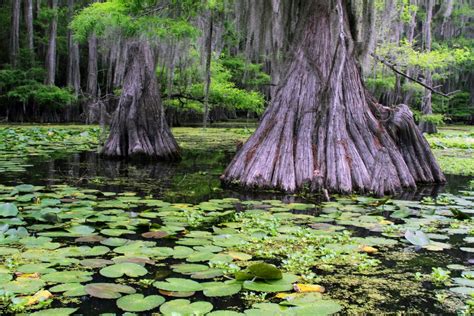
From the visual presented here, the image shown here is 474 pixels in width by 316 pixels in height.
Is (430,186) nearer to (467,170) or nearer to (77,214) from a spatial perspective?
(467,170)

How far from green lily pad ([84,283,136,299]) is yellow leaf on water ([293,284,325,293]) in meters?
0.80

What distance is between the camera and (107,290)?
7.56ft

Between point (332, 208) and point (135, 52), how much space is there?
501 centimetres

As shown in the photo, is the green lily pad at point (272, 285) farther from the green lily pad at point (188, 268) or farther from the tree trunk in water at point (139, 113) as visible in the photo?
the tree trunk in water at point (139, 113)

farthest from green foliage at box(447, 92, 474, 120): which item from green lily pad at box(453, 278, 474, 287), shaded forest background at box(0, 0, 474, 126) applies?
green lily pad at box(453, 278, 474, 287)

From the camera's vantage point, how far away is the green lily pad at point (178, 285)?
92.4 inches

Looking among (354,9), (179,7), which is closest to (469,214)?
(354,9)

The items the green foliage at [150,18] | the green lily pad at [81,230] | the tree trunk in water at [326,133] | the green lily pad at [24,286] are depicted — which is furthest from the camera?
the green foliage at [150,18]

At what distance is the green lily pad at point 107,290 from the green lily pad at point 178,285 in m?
0.14

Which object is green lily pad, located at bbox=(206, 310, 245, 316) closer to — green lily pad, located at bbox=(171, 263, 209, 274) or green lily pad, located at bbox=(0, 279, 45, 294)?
green lily pad, located at bbox=(171, 263, 209, 274)

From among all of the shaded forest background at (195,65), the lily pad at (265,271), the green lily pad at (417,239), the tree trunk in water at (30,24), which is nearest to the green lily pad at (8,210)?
the lily pad at (265,271)

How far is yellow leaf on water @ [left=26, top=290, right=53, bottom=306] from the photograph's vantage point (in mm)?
2160

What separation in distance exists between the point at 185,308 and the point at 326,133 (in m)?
3.83

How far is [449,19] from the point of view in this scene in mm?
26328
